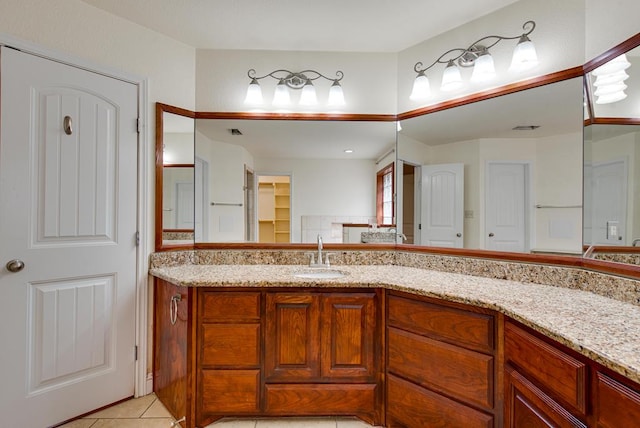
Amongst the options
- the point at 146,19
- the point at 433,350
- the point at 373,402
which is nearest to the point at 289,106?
the point at 146,19

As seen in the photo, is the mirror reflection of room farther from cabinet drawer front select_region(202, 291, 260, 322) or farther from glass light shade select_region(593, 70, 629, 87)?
glass light shade select_region(593, 70, 629, 87)

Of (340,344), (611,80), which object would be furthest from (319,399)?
(611,80)

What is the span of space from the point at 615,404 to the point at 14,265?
97.3 inches

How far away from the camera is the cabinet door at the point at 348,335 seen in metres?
1.78

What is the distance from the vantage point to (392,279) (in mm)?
1805

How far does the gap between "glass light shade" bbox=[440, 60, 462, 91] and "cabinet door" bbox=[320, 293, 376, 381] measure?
A: 4.59ft

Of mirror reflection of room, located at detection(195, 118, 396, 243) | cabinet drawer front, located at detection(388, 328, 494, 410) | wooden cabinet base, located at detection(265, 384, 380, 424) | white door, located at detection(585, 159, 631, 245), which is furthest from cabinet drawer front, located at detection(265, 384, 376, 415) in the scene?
white door, located at detection(585, 159, 631, 245)

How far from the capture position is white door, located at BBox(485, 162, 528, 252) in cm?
185

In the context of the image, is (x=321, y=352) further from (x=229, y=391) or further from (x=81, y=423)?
(x=81, y=423)

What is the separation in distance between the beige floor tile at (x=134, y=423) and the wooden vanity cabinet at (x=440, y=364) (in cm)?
125

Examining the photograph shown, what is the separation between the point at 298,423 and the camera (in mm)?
1830

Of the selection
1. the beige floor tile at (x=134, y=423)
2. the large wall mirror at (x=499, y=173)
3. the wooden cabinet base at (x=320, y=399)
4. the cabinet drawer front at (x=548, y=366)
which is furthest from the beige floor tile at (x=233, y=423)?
the large wall mirror at (x=499, y=173)

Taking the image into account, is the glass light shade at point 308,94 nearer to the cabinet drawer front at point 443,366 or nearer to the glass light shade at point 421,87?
the glass light shade at point 421,87

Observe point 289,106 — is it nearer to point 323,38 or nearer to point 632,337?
point 323,38
